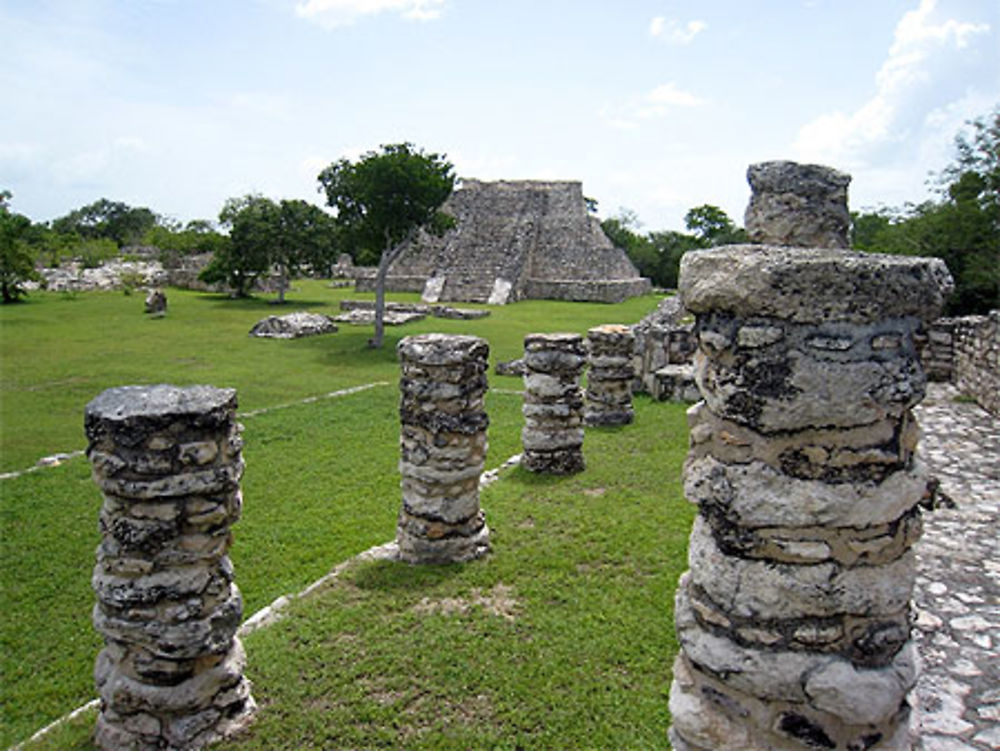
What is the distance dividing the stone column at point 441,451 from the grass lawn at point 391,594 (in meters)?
0.26

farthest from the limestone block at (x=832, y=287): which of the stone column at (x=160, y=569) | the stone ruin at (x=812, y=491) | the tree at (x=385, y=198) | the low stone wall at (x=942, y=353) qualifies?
the tree at (x=385, y=198)

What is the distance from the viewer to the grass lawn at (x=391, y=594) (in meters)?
3.94

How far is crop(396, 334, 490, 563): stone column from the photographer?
588 centimetres

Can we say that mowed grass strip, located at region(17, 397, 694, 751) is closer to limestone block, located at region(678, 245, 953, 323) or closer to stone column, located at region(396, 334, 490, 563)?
stone column, located at region(396, 334, 490, 563)

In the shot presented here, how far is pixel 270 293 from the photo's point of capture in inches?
1190

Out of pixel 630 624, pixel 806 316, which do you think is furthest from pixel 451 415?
pixel 806 316

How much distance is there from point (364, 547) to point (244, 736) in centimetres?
258

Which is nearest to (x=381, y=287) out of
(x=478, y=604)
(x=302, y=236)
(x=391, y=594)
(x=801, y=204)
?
(x=302, y=236)

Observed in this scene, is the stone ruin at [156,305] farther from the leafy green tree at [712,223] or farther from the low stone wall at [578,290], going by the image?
the leafy green tree at [712,223]

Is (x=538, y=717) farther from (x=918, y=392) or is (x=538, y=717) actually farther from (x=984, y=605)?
(x=984, y=605)

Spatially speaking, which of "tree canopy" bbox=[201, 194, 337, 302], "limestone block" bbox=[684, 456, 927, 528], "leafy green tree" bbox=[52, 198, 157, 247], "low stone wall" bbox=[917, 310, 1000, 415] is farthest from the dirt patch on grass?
"leafy green tree" bbox=[52, 198, 157, 247]

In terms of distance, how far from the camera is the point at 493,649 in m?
4.55

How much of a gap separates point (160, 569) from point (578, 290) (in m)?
27.8

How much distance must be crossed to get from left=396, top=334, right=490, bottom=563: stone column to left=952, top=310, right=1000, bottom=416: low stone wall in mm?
8348
